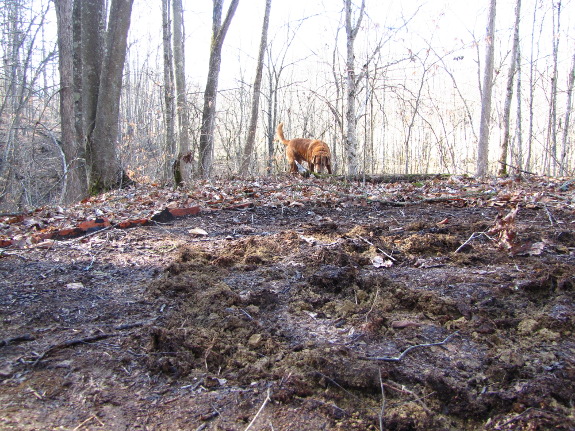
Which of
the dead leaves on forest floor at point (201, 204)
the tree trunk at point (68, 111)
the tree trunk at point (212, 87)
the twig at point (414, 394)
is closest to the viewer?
the twig at point (414, 394)

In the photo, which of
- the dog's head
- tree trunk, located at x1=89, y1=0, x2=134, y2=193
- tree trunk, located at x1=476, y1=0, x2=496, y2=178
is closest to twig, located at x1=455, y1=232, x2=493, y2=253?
tree trunk, located at x1=89, y1=0, x2=134, y2=193

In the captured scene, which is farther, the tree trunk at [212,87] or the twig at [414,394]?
the tree trunk at [212,87]

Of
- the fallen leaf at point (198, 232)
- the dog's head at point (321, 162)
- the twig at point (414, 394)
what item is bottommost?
the twig at point (414, 394)

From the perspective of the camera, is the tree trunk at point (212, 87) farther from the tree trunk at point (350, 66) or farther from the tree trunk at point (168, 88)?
the tree trunk at point (350, 66)

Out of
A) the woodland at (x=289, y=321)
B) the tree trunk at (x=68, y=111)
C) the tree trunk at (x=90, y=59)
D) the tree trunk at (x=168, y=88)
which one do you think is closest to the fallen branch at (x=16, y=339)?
the woodland at (x=289, y=321)

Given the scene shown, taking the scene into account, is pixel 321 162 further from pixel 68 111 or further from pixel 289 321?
pixel 289 321

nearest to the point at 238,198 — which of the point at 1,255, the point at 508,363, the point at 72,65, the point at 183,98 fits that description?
the point at 1,255

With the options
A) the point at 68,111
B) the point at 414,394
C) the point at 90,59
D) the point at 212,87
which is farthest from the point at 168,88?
the point at 414,394

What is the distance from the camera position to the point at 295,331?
5.87ft

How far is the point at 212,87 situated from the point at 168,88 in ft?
4.32

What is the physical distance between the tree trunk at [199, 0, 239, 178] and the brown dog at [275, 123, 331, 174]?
2102 millimetres

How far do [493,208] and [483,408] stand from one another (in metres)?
3.41

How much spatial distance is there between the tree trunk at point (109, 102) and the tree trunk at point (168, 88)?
71.2 inches

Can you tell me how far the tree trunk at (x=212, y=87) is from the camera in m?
9.69
